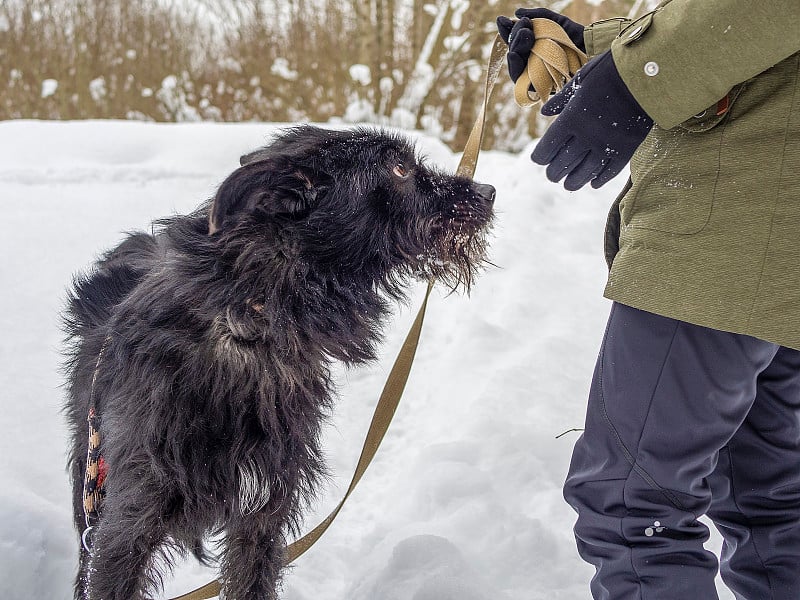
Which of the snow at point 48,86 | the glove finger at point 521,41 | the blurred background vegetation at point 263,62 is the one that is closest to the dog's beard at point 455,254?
the glove finger at point 521,41

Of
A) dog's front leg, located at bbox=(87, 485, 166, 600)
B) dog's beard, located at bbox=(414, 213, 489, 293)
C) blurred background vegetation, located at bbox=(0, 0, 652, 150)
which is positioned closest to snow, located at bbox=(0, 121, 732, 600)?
dog's beard, located at bbox=(414, 213, 489, 293)

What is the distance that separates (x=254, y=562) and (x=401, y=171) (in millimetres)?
1322

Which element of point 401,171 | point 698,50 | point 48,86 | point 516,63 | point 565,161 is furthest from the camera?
point 48,86

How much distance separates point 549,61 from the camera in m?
1.89

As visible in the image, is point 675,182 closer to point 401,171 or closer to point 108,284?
point 401,171

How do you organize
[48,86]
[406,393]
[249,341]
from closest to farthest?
[249,341], [406,393], [48,86]

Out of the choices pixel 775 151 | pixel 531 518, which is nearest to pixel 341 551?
pixel 531 518

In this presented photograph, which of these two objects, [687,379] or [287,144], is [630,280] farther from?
[287,144]

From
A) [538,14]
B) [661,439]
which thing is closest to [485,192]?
[538,14]

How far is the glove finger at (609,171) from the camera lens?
5.39 ft

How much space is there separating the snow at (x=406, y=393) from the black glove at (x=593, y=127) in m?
0.77

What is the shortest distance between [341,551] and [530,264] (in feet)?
10.0

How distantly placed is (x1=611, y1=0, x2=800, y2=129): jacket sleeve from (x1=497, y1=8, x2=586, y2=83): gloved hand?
19.9 inches

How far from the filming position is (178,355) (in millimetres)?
1873
